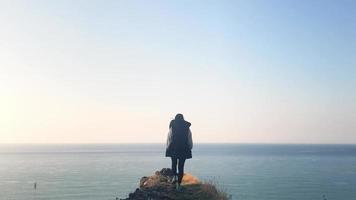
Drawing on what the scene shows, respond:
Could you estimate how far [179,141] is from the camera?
19.1 meters

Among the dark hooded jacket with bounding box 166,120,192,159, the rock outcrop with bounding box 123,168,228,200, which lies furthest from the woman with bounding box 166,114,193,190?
the rock outcrop with bounding box 123,168,228,200

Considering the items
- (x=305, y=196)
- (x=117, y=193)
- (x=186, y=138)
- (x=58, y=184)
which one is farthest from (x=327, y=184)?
(x=186, y=138)

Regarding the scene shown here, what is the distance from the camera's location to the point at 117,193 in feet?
254

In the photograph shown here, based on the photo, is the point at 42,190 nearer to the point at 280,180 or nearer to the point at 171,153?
the point at 280,180

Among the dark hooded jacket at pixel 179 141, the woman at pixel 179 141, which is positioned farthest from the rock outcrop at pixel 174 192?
the dark hooded jacket at pixel 179 141

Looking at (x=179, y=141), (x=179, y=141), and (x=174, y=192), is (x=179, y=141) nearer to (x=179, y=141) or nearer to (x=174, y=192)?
(x=179, y=141)

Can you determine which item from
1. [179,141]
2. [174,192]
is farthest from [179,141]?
[174,192]

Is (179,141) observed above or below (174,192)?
above

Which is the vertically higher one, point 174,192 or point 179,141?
point 179,141

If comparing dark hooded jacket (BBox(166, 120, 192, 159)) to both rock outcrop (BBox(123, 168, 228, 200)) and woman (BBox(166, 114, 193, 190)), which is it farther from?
rock outcrop (BBox(123, 168, 228, 200))

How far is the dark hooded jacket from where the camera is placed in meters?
19.1

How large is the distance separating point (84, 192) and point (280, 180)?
4711cm

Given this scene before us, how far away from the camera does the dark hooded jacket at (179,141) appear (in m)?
19.1

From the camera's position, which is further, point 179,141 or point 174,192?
point 179,141
